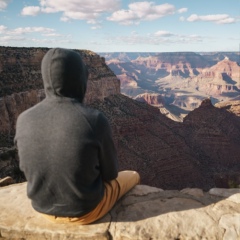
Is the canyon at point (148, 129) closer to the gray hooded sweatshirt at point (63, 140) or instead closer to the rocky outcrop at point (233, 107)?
the rocky outcrop at point (233, 107)

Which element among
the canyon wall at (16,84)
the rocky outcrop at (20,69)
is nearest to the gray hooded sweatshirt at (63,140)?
the canyon wall at (16,84)

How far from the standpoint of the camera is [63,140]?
3.23 metres

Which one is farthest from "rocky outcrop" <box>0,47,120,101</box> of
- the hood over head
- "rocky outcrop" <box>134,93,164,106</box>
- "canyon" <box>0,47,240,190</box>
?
"rocky outcrop" <box>134,93,164,106</box>

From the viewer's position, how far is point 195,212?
4078 mm

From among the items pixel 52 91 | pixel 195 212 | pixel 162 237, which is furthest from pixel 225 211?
pixel 52 91

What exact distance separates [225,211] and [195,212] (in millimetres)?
425

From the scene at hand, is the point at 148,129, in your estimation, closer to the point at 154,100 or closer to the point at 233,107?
the point at 233,107

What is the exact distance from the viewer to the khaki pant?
12.2ft

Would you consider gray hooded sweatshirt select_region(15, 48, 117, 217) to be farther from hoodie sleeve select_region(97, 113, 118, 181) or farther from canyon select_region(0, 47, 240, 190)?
canyon select_region(0, 47, 240, 190)

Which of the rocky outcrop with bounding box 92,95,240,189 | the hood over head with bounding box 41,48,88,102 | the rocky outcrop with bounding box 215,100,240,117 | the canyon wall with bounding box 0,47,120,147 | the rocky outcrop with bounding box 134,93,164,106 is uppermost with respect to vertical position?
the hood over head with bounding box 41,48,88,102

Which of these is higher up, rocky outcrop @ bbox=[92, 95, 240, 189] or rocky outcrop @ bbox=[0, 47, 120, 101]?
rocky outcrop @ bbox=[0, 47, 120, 101]

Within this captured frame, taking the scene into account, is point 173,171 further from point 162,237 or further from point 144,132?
point 162,237

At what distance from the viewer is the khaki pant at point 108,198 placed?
3732 mm

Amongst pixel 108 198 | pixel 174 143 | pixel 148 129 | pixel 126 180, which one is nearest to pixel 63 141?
pixel 108 198
